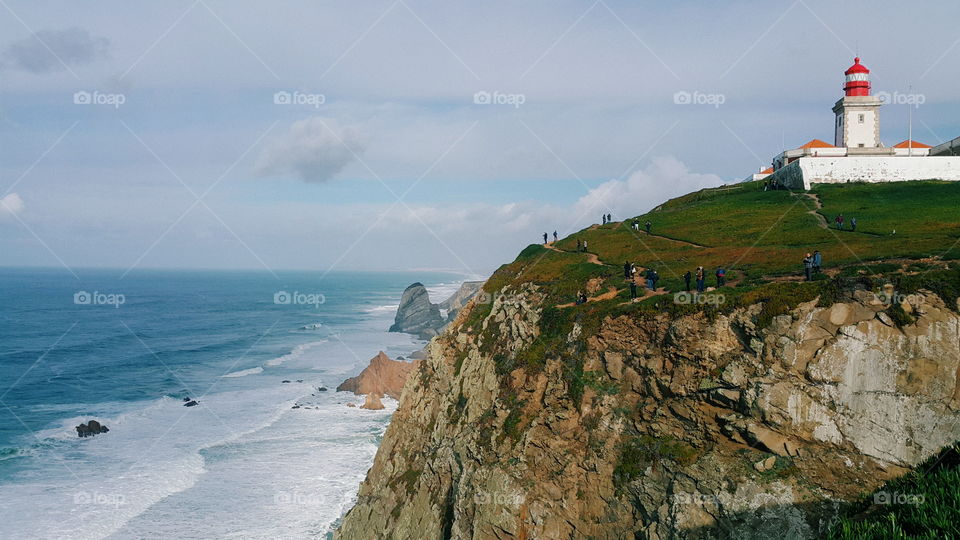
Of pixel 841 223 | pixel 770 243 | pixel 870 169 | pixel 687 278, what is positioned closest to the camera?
pixel 687 278

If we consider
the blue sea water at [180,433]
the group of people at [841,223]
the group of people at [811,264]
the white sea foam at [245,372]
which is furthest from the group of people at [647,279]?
the white sea foam at [245,372]

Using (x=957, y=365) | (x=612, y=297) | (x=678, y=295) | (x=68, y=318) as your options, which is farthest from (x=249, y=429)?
(x=68, y=318)

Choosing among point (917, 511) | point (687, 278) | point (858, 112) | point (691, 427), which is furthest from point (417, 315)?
point (917, 511)

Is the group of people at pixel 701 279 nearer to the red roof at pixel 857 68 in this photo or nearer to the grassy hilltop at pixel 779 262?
the grassy hilltop at pixel 779 262

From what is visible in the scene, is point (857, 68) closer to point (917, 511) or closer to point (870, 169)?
point (870, 169)

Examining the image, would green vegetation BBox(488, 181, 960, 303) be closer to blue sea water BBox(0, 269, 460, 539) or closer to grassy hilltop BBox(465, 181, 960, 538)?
grassy hilltop BBox(465, 181, 960, 538)

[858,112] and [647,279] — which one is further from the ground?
[858,112]

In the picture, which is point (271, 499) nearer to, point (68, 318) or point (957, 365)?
point (957, 365)

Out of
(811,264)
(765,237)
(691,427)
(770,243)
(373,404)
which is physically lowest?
(373,404)
